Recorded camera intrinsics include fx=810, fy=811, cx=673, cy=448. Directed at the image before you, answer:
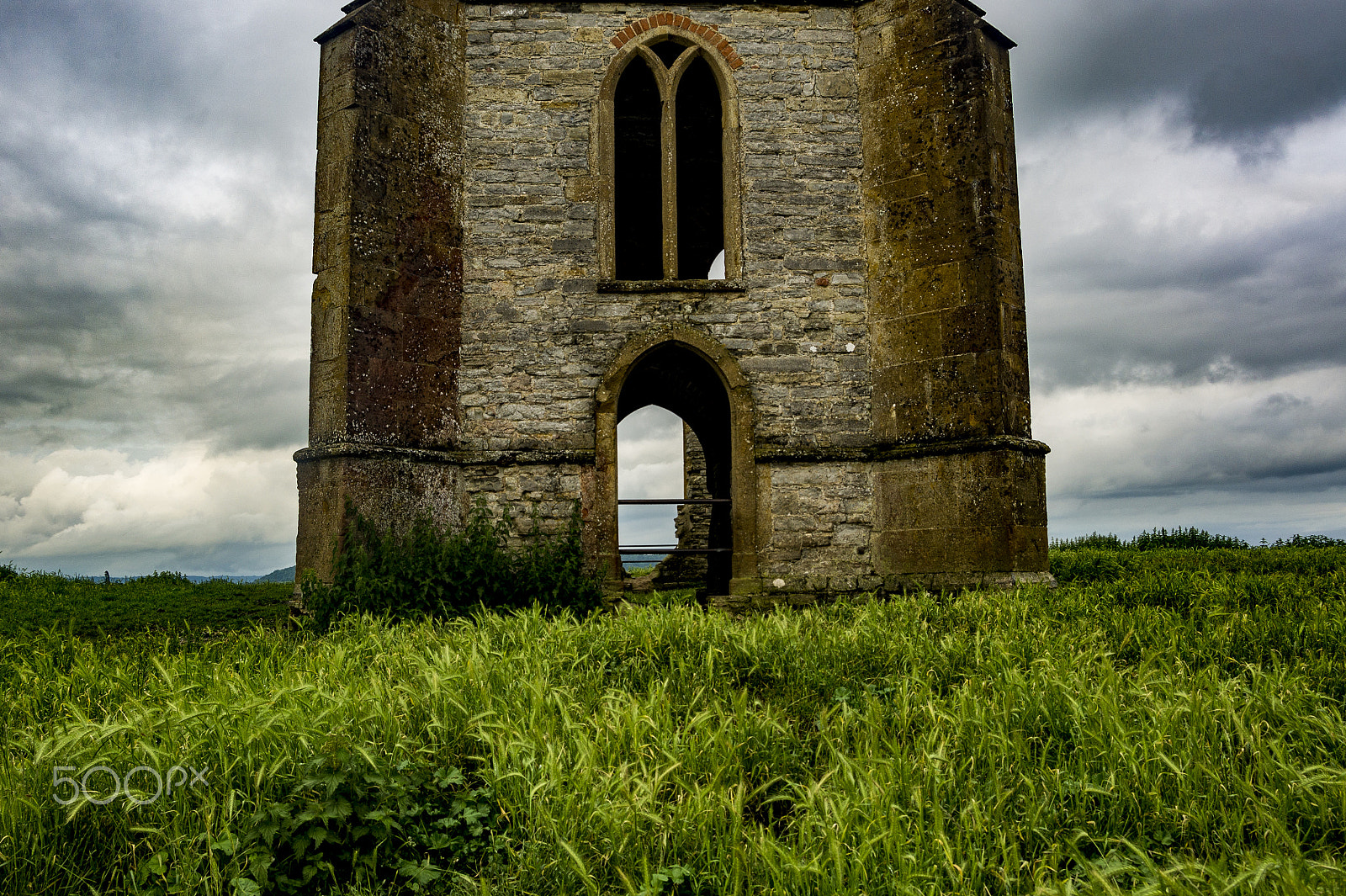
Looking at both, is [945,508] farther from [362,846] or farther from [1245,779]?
[362,846]

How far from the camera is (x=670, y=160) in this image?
→ 864 centimetres

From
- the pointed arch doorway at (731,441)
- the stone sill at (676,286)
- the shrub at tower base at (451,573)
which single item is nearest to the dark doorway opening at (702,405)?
the pointed arch doorway at (731,441)

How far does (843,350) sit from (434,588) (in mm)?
4630

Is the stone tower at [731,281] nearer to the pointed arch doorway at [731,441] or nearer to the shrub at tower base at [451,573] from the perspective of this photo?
the pointed arch doorway at [731,441]

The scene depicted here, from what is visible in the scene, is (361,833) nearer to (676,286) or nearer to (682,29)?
(676,286)

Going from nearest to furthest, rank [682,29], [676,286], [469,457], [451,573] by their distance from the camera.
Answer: [451,573] < [469,457] < [676,286] < [682,29]

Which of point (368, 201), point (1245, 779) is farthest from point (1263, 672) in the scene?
point (368, 201)

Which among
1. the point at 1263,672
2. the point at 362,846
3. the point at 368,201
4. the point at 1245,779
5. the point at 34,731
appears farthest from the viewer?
the point at 368,201

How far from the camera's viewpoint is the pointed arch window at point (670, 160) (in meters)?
8.57

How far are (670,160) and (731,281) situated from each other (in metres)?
1.52

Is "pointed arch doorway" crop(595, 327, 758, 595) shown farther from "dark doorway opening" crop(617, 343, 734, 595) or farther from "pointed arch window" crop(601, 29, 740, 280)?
"pointed arch window" crop(601, 29, 740, 280)

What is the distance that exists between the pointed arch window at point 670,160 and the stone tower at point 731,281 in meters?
0.05

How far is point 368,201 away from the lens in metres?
7.52

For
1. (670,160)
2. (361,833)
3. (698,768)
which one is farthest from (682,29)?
(361,833)
